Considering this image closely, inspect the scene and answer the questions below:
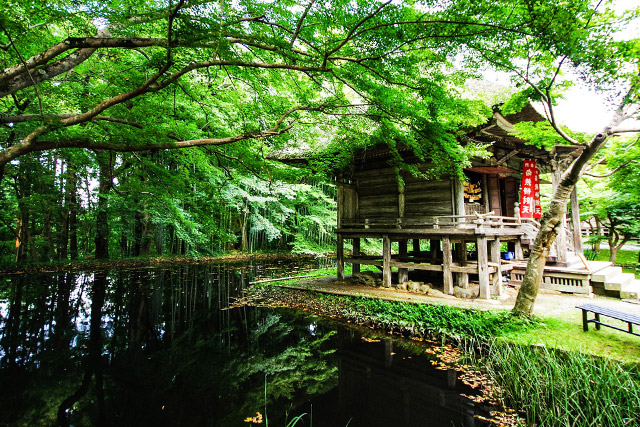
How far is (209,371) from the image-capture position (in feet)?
17.2

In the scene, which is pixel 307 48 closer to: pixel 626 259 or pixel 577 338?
pixel 577 338

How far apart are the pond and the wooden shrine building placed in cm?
→ 376

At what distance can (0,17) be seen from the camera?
11.7 feet

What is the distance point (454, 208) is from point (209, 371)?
8.18m

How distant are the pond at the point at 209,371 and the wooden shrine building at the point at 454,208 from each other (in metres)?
3.76

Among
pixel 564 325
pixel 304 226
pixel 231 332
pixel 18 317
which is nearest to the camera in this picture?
pixel 564 325

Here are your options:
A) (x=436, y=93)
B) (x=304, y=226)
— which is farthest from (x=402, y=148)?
(x=304, y=226)

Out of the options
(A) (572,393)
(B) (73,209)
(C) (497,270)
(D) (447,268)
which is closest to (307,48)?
(A) (572,393)

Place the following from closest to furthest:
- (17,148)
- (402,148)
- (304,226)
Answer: (17,148)
(402,148)
(304,226)

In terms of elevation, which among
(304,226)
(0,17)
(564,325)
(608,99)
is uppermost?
(0,17)

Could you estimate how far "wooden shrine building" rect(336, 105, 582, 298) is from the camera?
28.6 ft

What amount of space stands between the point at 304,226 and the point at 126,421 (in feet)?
67.8

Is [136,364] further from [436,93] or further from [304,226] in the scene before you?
[304,226]

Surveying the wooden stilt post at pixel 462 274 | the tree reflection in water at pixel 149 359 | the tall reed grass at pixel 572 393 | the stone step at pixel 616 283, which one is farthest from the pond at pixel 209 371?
the stone step at pixel 616 283
